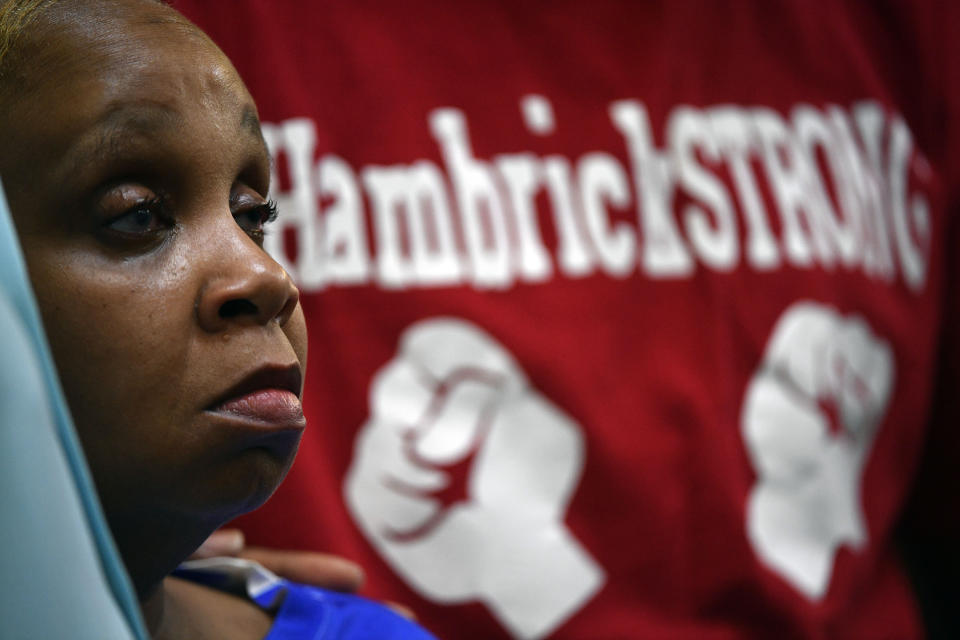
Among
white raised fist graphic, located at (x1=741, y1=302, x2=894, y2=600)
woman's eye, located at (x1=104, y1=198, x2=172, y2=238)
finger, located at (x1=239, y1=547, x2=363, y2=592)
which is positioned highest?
woman's eye, located at (x1=104, y1=198, x2=172, y2=238)

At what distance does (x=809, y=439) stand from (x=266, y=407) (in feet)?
1.84

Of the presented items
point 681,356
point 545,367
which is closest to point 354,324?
point 545,367

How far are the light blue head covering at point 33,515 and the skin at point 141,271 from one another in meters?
0.06

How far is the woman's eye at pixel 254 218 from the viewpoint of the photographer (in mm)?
377

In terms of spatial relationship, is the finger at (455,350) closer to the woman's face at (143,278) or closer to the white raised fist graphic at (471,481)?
the white raised fist graphic at (471,481)

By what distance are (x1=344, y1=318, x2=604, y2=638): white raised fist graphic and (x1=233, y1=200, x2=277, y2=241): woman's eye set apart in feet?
1.04

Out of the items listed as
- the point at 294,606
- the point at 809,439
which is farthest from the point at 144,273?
the point at 809,439

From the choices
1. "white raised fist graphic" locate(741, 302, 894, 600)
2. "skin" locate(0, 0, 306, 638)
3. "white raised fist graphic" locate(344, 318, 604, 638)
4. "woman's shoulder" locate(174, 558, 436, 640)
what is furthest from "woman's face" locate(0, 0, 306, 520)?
"white raised fist graphic" locate(741, 302, 894, 600)

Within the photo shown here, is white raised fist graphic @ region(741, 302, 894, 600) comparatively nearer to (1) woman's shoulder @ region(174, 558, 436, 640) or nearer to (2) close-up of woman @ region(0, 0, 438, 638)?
(1) woman's shoulder @ region(174, 558, 436, 640)

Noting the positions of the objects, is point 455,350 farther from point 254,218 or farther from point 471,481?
point 254,218

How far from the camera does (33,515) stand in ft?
0.83

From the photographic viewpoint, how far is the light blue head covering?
9.9 inches

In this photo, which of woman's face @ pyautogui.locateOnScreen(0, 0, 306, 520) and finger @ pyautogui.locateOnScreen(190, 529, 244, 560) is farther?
finger @ pyautogui.locateOnScreen(190, 529, 244, 560)

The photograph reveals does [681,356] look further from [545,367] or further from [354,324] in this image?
[354,324]
